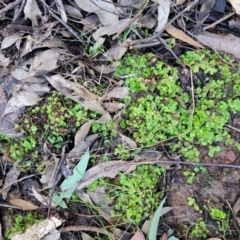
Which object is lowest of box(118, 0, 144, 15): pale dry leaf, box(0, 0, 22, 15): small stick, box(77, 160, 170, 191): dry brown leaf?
box(77, 160, 170, 191): dry brown leaf

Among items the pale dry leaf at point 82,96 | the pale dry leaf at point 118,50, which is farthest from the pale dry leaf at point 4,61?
the pale dry leaf at point 118,50

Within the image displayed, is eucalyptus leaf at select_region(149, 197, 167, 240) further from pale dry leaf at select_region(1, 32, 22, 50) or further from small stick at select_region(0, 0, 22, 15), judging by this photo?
small stick at select_region(0, 0, 22, 15)

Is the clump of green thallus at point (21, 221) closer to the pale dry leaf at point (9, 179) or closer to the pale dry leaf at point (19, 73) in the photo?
the pale dry leaf at point (9, 179)

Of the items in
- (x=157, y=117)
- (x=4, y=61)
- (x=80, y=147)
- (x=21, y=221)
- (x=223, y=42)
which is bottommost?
(x=21, y=221)

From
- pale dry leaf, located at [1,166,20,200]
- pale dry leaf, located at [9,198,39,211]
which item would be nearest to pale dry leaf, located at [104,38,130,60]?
A: pale dry leaf, located at [1,166,20,200]

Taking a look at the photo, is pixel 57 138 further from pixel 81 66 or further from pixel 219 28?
pixel 219 28

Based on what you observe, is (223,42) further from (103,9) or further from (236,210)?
(236,210)

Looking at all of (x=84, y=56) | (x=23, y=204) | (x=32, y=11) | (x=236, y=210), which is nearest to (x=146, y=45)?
(x=84, y=56)
